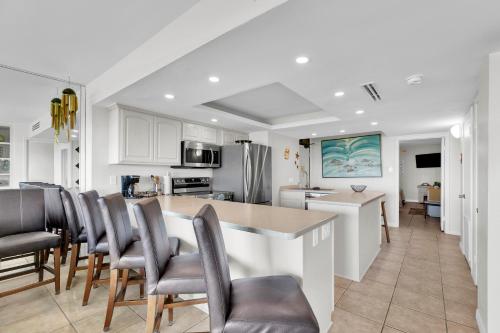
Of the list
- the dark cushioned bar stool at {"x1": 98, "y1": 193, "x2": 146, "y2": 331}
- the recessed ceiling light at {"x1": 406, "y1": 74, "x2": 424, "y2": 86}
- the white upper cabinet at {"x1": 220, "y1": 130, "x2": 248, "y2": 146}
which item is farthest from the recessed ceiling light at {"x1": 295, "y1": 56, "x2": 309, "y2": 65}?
the white upper cabinet at {"x1": 220, "y1": 130, "x2": 248, "y2": 146}

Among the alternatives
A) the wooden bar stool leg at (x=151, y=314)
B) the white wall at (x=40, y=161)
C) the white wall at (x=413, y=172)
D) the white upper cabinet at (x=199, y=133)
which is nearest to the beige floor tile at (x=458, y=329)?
the wooden bar stool leg at (x=151, y=314)

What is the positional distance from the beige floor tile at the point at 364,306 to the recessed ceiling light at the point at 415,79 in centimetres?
207

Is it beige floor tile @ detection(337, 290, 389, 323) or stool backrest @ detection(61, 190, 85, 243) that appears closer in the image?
beige floor tile @ detection(337, 290, 389, 323)

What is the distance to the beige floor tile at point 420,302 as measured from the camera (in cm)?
205

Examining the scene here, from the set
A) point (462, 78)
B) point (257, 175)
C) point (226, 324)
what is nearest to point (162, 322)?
point (226, 324)

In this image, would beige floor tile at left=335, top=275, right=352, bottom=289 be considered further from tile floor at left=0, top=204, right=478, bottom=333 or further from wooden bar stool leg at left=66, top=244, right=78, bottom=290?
wooden bar stool leg at left=66, top=244, right=78, bottom=290

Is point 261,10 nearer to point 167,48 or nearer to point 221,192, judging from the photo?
point 167,48

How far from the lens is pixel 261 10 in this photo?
129 centimetres

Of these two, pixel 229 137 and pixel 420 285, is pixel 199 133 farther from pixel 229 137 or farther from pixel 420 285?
pixel 420 285

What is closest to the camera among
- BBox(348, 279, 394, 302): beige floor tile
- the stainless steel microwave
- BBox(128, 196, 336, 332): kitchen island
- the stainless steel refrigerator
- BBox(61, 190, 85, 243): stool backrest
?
BBox(128, 196, 336, 332): kitchen island

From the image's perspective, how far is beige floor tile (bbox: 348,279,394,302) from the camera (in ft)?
7.54

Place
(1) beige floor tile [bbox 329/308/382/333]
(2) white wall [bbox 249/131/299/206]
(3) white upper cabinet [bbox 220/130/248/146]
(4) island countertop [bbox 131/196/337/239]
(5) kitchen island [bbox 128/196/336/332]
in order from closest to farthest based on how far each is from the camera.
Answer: (4) island countertop [bbox 131/196/337/239], (5) kitchen island [bbox 128/196/336/332], (1) beige floor tile [bbox 329/308/382/333], (3) white upper cabinet [bbox 220/130/248/146], (2) white wall [bbox 249/131/299/206]

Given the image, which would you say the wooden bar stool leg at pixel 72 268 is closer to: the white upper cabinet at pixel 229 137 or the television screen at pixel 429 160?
the white upper cabinet at pixel 229 137

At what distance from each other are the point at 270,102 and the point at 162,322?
10.2 ft
